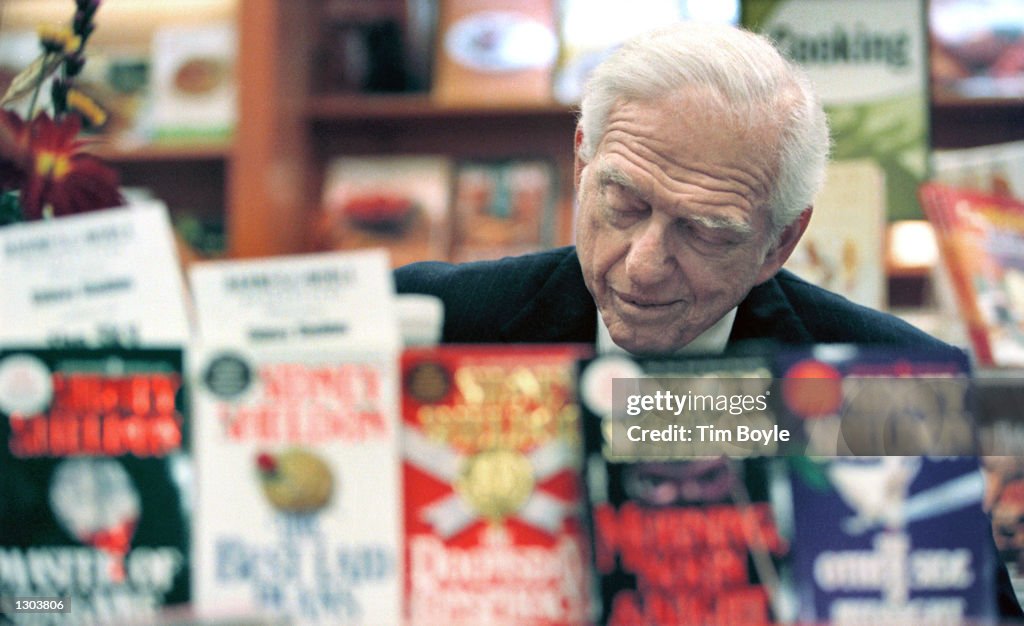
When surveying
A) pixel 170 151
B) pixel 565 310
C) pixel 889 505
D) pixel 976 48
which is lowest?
pixel 889 505

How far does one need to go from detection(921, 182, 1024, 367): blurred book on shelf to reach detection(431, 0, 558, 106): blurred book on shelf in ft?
4.34

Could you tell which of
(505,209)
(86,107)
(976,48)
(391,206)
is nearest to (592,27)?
(505,209)

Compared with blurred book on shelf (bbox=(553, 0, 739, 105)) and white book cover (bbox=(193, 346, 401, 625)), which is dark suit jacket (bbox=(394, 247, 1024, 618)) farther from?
blurred book on shelf (bbox=(553, 0, 739, 105))

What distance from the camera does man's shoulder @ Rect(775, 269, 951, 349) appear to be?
1334 millimetres

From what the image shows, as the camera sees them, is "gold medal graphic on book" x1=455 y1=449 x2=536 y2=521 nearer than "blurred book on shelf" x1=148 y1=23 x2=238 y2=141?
Yes

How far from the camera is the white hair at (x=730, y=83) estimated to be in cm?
109

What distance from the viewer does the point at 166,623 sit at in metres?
0.69

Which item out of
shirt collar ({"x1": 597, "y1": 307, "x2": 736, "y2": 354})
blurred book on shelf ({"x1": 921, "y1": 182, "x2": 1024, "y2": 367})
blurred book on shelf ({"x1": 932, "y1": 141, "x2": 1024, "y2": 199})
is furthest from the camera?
blurred book on shelf ({"x1": 932, "y1": 141, "x2": 1024, "y2": 199})

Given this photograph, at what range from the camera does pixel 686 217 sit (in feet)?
3.71

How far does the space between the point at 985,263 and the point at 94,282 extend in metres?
1.43

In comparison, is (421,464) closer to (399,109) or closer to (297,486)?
(297,486)

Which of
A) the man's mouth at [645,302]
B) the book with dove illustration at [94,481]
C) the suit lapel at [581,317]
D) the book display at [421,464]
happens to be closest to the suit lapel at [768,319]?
the suit lapel at [581,317]

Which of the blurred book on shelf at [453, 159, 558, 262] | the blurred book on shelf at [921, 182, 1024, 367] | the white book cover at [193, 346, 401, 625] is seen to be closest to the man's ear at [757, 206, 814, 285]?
the blurred book on shelf at [921, 182, 1024, 367]

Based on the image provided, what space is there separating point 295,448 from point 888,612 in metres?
Answer: 0.44
